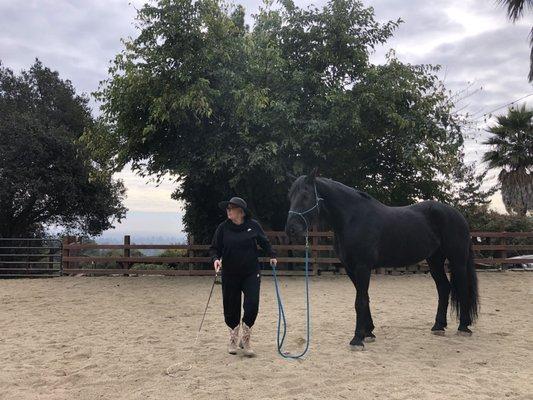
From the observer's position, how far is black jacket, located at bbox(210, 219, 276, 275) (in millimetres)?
4680

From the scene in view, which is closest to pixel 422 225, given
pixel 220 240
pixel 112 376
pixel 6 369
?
pixel 220 240

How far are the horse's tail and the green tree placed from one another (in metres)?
10.8

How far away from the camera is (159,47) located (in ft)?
36.7

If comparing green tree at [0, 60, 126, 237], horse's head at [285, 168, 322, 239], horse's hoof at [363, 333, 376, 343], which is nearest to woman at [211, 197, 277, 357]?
horse's head at [285, 168, 322, 239]

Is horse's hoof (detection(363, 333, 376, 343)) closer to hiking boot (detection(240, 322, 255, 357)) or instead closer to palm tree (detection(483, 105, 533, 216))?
hiking boot (detection(240, 322, 255, 357))

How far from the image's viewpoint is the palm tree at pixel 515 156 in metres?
19.4

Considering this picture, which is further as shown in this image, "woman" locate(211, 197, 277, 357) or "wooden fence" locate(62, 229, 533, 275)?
"wooden fence" locate(62, 229, 533, 275)

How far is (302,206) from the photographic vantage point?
16.7ft

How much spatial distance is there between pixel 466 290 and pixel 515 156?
16.2 meters

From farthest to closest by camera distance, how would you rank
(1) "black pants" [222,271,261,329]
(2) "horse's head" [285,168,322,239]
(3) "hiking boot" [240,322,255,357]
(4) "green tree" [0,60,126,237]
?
(4) "green tree" [0,60,126,237] < (2) "horse's head" [285,168,322,239] < (3) "hiking boot" [240,322,255,357] < (1) "black pants" [222,271,261,329]

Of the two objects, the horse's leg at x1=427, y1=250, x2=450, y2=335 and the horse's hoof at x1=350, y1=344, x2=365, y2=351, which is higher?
the horse's leg at x1=427, y1=250, x2=450, y2=335

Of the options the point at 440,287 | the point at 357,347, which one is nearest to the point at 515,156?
the point at 440,287

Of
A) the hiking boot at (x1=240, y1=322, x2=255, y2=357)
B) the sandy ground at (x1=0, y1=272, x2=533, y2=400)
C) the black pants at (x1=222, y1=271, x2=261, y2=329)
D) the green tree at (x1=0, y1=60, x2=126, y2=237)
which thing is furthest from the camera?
the green tree at (x1=0, y1=60, x2=126, y2=237)

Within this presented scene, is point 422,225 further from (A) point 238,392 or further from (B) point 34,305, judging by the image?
(B) point 34,305
